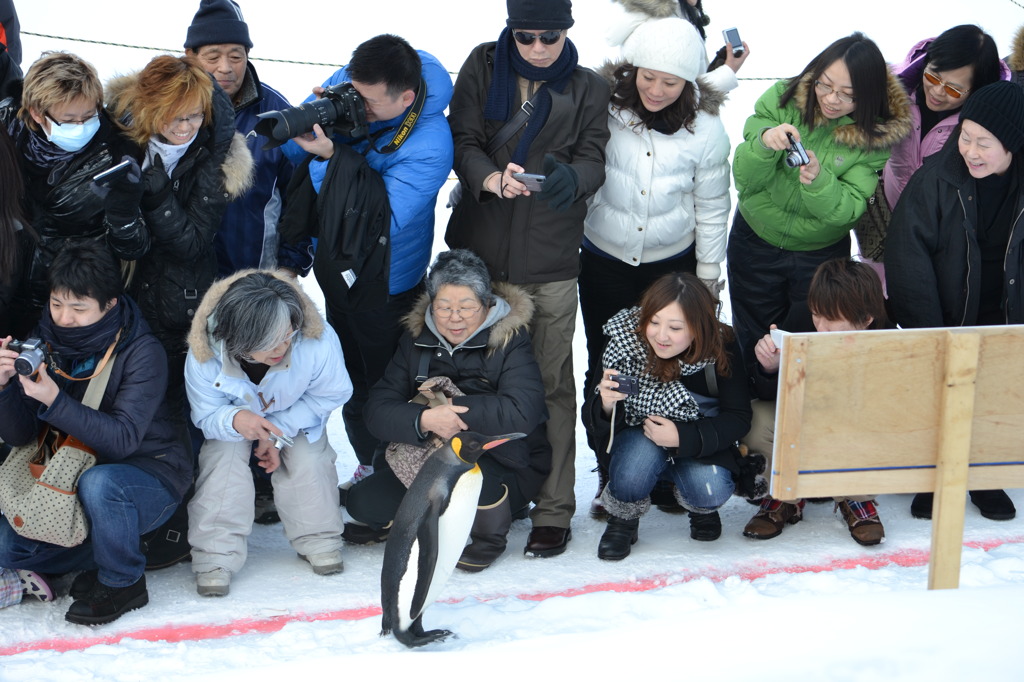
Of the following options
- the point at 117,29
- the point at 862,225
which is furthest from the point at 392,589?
the point at 117,29

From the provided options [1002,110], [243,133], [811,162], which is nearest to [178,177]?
[243,133]

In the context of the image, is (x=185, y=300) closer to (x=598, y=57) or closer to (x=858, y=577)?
(x=858, y=577)

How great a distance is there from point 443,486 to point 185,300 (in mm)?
1124

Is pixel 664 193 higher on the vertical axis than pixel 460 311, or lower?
higher

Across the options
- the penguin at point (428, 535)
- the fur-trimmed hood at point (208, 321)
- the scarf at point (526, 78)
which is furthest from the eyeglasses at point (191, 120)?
the penguin at point (428, 535)

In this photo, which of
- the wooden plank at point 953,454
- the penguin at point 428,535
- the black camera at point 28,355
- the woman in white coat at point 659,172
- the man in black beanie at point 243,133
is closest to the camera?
the wooden plank at point 953,454

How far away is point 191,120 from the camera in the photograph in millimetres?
2934

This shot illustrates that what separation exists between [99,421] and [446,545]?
1009mm

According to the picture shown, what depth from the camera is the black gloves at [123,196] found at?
108 inches

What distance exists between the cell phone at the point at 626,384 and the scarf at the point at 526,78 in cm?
73

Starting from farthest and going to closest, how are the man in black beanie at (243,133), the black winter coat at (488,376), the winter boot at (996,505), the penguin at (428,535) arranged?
the winter boot at (996,505), the man in black beanie at (243,133), the black winter coat at (488,376), the penguin at (428,535)

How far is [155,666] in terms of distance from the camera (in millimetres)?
2482

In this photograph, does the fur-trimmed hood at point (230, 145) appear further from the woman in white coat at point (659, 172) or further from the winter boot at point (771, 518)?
the winter boot at point (771, 518)

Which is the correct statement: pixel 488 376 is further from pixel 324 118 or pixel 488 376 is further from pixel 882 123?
pixel 882 123
